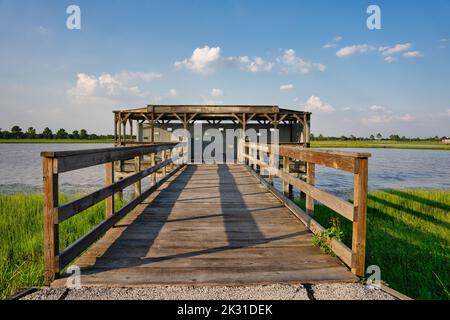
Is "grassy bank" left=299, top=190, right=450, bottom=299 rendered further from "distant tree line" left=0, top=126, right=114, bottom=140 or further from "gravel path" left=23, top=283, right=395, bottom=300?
"distant tree line" left=0, top=126, right=114, bottom=140

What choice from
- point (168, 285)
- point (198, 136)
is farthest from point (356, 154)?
point (198, 136)

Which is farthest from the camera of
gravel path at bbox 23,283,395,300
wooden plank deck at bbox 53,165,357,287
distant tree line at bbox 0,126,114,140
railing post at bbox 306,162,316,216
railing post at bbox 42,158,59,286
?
distant tree line at bbox 0,126,114,140

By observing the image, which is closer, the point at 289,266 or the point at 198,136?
the point at 289,266

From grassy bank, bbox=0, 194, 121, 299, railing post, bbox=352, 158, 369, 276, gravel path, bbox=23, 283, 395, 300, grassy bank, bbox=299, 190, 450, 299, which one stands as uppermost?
railing post, bbox=352, 158, 369, 276

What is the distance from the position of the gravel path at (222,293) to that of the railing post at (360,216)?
9.6 inches

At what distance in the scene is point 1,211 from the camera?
27.6ft

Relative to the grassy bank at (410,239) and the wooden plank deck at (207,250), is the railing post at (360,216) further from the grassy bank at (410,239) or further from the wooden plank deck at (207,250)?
the grassy bank at (410,239)

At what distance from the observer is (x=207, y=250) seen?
3299 millimetres

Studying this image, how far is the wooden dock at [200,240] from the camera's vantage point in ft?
8.37

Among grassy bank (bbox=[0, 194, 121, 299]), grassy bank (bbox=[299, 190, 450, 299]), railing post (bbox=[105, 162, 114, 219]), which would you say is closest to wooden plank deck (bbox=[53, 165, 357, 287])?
railing post (bbox=[105, 162, 114, 219])

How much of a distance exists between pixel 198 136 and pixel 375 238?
17024 mm

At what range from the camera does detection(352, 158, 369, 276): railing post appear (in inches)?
104
